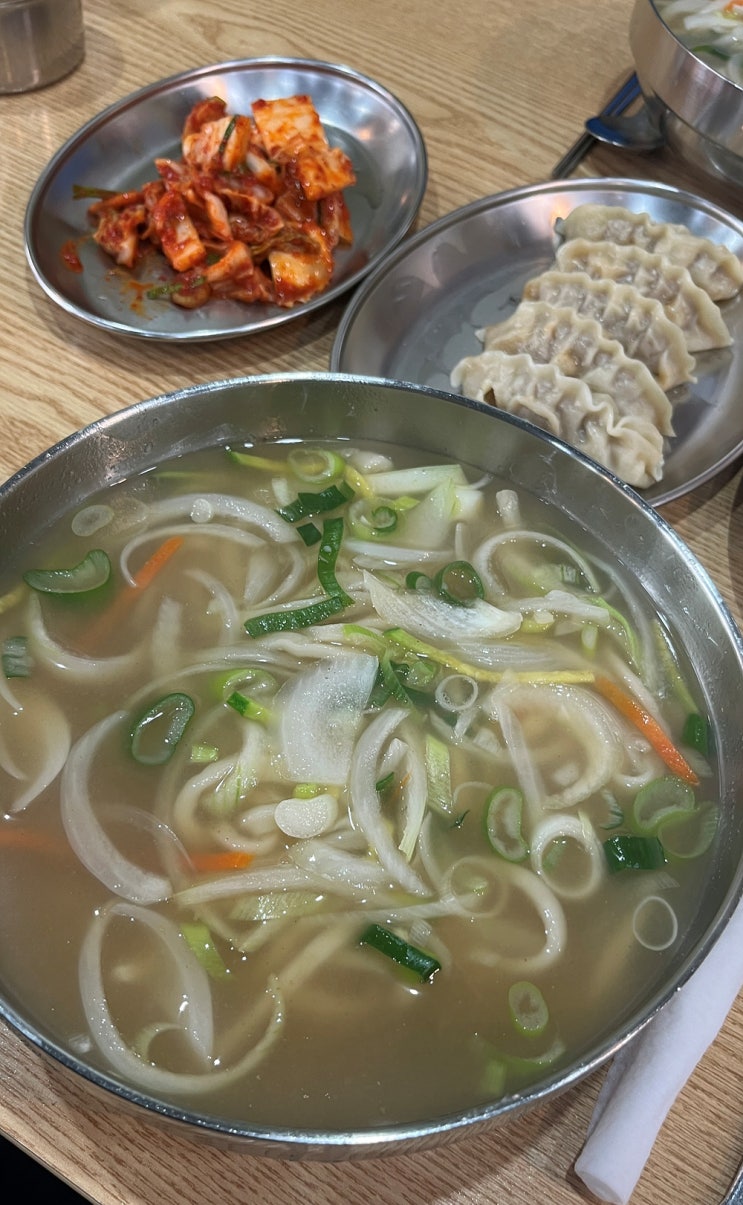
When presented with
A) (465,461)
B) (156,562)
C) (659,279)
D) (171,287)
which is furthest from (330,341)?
(156,562)

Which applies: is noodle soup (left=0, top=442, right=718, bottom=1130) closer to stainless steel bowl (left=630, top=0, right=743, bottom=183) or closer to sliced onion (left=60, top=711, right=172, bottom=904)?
sliced onion (left=60, top=711, right=172, bottom=904)

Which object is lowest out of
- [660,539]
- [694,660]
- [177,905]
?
[177,905]

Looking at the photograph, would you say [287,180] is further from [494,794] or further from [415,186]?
[494,794]

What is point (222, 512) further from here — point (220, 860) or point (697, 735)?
point (697, 735)

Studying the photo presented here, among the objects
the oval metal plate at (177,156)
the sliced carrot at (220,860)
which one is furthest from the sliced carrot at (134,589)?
the oval metal plate at (177,156)

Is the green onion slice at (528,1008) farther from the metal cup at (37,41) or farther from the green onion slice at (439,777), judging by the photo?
the metal cup at (37,41)

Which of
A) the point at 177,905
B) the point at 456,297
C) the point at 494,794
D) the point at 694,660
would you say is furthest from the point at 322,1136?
the point at 456,297

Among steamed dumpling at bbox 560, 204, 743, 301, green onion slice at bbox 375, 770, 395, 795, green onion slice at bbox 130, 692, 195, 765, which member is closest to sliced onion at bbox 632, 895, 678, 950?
green onion slice at bbox 375, 770, 395, 795
